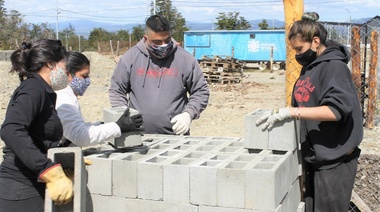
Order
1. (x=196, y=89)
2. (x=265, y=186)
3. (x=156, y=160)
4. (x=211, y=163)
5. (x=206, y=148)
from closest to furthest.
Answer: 1. (x=265, y=186)
2. (x=211, y=163)
3. (x=156, y=160)
4. (x=206, y=148)
5. (x=196, y=89)

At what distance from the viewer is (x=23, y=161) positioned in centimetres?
248

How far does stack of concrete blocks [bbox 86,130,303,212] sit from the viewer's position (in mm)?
2809

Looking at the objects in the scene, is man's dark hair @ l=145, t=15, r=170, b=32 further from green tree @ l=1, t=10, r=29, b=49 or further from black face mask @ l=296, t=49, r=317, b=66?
green tree @ l=1, t=10, r=29, b=49

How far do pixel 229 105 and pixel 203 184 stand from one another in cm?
1218

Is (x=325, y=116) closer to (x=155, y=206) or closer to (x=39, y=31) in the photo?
(x=155, y=206)

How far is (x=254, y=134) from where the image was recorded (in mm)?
3428

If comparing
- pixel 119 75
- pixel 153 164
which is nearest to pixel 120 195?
pixel 153 164

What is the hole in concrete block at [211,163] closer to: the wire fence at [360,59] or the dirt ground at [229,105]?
the dirt ground at [229,105]

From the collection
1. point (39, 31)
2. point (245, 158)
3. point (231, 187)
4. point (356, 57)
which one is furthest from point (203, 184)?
point (39, 31)

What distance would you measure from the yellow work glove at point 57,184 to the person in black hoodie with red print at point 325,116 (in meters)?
1.44

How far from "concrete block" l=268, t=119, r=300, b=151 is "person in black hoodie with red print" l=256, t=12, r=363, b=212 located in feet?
0.23

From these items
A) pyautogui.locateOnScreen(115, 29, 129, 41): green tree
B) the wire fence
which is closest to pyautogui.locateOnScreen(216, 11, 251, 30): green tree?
pyautogui.locateOnScreen(115, 29, 129, 41): green tree

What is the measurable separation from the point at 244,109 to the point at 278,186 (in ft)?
37.2

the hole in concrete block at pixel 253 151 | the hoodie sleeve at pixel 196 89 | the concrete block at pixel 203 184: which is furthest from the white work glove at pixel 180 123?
the concrete block at pixel 203 184
